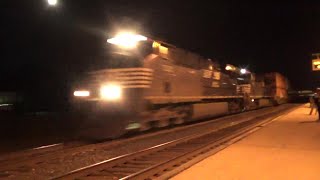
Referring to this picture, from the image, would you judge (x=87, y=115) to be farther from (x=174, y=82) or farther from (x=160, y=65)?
(x=174, y=82)

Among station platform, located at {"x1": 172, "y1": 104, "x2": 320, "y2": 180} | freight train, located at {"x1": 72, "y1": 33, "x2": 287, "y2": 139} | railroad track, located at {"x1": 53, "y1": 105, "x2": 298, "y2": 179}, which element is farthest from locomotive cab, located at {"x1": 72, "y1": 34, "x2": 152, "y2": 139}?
station platform, located at {"x1": 172, "y1": 104, "x2": 320, "y2": 180}

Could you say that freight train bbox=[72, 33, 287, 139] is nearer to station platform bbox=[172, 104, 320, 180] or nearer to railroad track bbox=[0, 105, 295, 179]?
railroad track bbox=[0, 105, 295, 179]

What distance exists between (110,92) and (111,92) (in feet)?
0.13

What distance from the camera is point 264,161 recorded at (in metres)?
Answer: 10.7

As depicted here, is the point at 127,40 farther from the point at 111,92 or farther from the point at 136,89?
the point at 111,92

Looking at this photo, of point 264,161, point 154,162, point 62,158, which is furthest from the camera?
point 62,158

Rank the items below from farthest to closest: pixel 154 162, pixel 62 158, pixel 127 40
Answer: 1. pixel 127 40
2. pixel 62 158
3. pixel 154 162

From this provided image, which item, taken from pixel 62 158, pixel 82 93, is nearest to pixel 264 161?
pixel 62 158

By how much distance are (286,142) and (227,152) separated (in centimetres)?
324

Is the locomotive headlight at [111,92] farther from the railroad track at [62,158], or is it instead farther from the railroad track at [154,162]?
the railroad track at [154,162]

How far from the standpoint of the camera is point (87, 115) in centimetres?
1670


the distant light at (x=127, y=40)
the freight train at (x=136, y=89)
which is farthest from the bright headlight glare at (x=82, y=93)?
the distant light at (x=127, y=40)

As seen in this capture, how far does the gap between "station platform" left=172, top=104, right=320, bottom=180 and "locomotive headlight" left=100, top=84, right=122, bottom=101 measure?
15.9ft

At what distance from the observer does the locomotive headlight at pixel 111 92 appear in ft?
54.2
